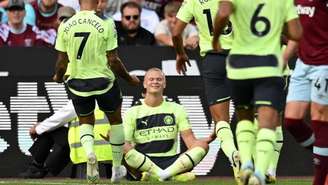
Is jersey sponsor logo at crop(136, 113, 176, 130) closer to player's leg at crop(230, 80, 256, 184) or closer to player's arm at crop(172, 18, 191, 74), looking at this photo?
player's arm at crop(172, 18, 191, 74)

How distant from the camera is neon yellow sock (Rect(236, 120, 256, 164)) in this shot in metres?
10.8

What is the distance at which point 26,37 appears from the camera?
703 inches

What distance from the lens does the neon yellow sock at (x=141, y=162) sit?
568 inches

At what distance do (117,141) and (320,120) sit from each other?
282cm

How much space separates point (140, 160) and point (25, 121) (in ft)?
8.79

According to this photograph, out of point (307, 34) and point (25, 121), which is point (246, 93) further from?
point (25, 121)

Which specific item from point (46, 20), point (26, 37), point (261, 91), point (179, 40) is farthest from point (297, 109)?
point (46, 20)

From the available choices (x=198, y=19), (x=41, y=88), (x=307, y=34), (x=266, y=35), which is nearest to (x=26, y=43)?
(x=41, y=88)

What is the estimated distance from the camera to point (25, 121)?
16.5 m

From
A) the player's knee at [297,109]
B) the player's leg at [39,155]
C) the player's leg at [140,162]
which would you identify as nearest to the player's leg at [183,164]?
the player's leg at [140,162]

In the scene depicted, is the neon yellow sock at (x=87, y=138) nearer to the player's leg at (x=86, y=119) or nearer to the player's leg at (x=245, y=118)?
the player's leg at (x=86, y=119)

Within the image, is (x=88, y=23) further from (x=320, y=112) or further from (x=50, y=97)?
(x=50, y=97)

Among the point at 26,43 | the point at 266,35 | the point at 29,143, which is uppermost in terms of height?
the point at 266,35

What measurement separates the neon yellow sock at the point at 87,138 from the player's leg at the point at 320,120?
8.88ft
